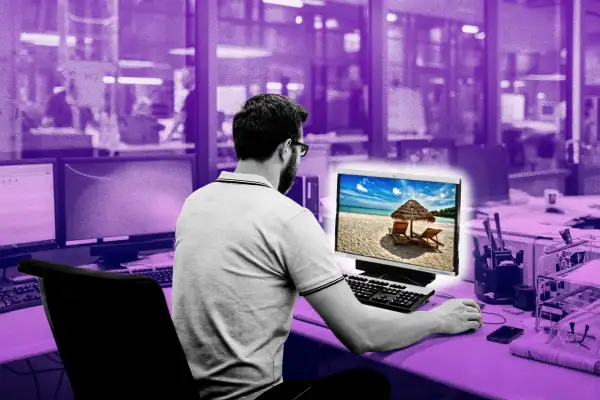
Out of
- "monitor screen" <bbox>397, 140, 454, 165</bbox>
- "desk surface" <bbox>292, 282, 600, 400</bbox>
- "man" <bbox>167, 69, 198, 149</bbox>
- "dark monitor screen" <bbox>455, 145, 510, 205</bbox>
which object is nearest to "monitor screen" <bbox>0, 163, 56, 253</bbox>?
"man" <bbox>167, 69, 198, 149</bbox>

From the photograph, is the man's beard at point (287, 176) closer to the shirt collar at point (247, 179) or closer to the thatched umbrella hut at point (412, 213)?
the shirt collar at point (247, 179)

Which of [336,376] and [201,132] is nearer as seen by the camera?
[336,376]

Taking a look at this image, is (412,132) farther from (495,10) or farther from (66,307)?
(66,307)

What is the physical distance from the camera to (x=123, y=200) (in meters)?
2.94

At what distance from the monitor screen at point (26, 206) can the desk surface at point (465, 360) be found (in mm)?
415

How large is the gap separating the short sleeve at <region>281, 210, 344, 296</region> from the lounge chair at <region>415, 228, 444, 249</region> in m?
0.86

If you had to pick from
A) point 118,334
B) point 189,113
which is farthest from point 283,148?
point 189,113

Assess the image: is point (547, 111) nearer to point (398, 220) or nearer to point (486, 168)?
point (486, 168)

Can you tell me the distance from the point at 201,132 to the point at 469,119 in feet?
12.5

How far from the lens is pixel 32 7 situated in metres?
3.44

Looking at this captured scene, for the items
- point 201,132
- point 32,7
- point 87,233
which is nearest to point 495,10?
point 201,132

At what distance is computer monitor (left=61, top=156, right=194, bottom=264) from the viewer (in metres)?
2.83

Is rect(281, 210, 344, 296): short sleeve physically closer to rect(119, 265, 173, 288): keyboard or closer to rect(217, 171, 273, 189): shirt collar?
rect(217, 171, 273, 189): shirt collar

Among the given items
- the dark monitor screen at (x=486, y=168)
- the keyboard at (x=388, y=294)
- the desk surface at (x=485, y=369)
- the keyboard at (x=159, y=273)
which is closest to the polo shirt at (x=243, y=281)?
the desk surface at (x=485, y=369)
